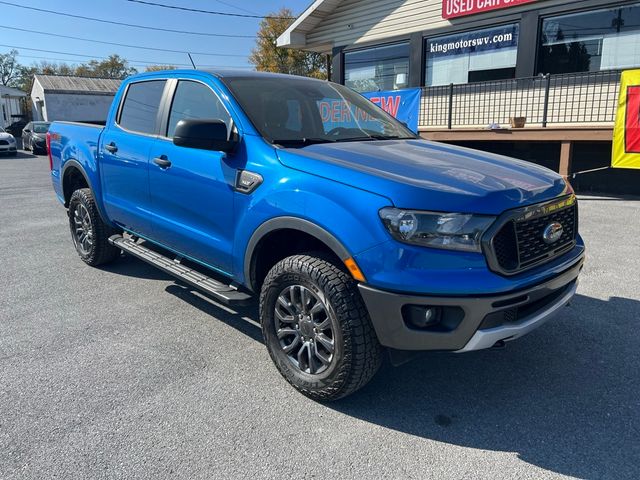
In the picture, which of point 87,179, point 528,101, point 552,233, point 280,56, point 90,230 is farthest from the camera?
point 280,56

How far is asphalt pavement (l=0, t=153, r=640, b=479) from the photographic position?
2.41 meters

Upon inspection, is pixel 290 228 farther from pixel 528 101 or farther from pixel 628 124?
pixel 528 101

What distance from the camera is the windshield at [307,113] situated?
341 centimetres

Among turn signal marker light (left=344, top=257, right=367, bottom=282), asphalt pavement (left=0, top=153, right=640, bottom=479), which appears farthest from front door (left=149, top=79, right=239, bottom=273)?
turn signal marker light (left=344, top=257, right=367, bottom=282)

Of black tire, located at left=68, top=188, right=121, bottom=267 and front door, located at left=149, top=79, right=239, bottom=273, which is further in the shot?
black tire, located at left=68, top=188, right=121, bottom=267

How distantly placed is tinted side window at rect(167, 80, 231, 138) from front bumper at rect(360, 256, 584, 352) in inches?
66.6

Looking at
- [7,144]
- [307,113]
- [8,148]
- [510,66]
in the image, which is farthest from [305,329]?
[8,148]

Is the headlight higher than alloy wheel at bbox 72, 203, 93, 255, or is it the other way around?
the headlight

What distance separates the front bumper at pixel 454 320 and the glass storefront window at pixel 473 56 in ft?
33.3

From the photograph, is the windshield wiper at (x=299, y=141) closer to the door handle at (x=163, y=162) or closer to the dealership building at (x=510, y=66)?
the door handle at (x=163, y=162)

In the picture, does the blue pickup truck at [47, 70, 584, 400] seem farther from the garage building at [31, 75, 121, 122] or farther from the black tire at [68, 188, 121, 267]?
the garage building at [31, 75, 121, 122]

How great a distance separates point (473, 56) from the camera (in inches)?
467

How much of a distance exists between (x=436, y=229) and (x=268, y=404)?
54.9 inches

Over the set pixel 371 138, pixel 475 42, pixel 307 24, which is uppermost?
pixel 307 24
